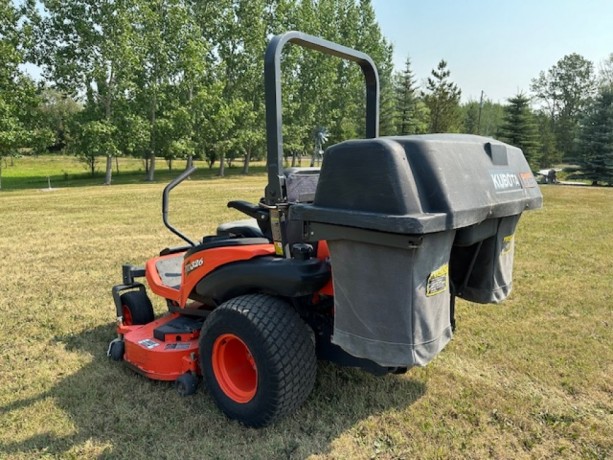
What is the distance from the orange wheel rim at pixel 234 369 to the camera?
8.18ft

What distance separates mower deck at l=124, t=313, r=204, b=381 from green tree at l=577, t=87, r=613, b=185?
2564cm

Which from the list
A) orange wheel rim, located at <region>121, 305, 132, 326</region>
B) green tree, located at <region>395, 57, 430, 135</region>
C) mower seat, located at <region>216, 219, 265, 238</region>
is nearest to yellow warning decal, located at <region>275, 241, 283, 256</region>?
mower seat, located at <region>216, 219, 265, 238</region>

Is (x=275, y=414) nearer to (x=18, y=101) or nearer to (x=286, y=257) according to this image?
(x=286, y=257)

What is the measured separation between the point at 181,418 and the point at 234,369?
36 cm

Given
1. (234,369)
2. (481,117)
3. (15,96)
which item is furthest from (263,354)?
(481,117)

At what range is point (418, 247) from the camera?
1.75m

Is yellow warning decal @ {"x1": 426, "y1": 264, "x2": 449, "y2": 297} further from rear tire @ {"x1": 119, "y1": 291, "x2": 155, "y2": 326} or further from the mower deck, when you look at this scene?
rear tire @ {"x1": 119, "y1": 291, "x2": 155, "y2": 326}

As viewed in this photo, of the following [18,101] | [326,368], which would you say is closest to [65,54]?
[18,101]

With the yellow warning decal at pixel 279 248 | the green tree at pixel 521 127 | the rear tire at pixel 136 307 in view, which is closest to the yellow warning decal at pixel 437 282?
the yellow warning decal at pixel 279 248

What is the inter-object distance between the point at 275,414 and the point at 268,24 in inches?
1119

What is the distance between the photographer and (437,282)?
1.90 metres

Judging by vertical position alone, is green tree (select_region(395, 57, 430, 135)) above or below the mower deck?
above

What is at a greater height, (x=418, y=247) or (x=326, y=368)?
(x=418, y=247)

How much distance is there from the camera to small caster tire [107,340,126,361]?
3.16m
